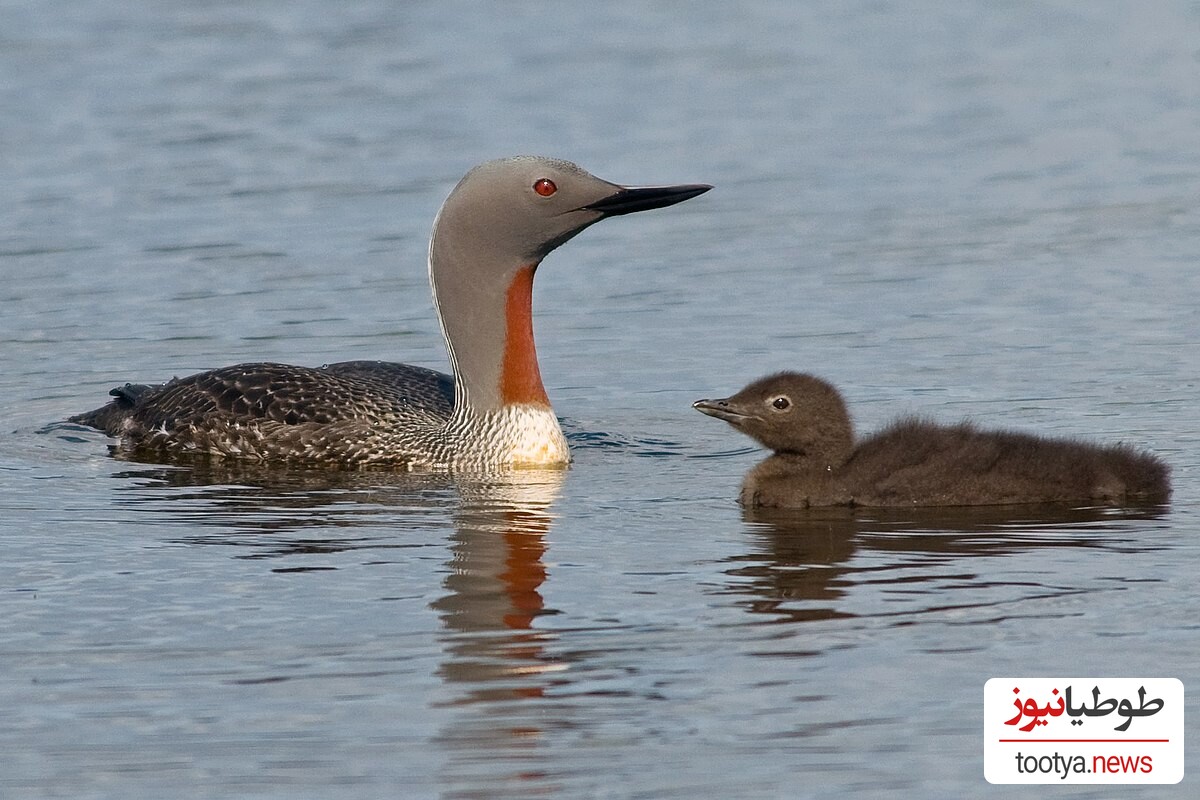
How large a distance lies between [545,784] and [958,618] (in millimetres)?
1664

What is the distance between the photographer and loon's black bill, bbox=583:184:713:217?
29.9ft

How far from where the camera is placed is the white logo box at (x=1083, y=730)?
553 cm

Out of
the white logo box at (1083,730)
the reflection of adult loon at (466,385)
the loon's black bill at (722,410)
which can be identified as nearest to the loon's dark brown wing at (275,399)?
the reflection of adult loon at (466,385)

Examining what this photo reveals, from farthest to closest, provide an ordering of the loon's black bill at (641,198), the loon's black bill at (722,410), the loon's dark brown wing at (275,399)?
the loon's dark brown wing at (275,399)
the loon's black bill at (641,198)
the loon's black bill at (722,410)

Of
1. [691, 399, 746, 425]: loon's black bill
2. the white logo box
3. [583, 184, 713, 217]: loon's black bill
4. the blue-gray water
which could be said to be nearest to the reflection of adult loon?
[583, 184, 713, 217]: loon's black bill

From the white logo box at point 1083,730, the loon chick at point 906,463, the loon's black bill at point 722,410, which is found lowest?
the white logo box at point 1083,730

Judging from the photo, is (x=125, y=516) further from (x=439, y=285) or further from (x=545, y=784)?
(x=545, y=784)

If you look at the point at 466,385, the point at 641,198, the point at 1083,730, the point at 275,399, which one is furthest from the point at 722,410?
the point at 1083,730

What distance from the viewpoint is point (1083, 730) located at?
18.9 ft

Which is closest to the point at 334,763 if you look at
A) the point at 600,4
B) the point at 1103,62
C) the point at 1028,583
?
the point at 1028,583

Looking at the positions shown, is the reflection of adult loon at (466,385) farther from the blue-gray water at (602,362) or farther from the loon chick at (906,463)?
the loon chick at (906,463)

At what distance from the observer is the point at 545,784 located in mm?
5406

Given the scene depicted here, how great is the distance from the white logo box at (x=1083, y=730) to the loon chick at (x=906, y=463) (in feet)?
7.17

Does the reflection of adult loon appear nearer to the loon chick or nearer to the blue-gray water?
the blue-gray water
